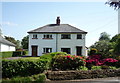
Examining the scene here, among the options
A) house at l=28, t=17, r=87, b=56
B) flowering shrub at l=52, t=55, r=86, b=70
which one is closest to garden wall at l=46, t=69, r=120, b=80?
flowering shrub at l=52, t=55, r=86, b=70

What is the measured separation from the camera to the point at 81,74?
27.7 ft

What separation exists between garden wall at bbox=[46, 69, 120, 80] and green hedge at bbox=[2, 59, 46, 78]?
74cm

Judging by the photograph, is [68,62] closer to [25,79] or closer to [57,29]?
[25,79]

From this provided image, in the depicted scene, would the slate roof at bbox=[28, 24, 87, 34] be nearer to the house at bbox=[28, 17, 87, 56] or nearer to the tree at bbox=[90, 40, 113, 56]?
the house at bbox=[28, 17, 87, 56]

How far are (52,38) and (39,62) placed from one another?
19.1 metres

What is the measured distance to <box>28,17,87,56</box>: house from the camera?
26.9 m

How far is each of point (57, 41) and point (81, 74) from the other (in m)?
19.1

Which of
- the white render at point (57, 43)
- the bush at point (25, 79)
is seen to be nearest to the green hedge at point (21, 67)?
the bush at point (25, 79)

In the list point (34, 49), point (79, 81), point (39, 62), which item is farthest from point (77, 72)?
point (34, 49)

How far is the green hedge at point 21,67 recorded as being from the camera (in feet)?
25.9

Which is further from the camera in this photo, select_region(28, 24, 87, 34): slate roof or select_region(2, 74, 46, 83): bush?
select_region(28, 24, 87, 34): slate roof

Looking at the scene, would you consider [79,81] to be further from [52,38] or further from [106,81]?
[52,38]

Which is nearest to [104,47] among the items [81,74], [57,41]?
[57,41]

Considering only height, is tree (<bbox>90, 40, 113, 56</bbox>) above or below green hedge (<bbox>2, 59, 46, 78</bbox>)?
above
